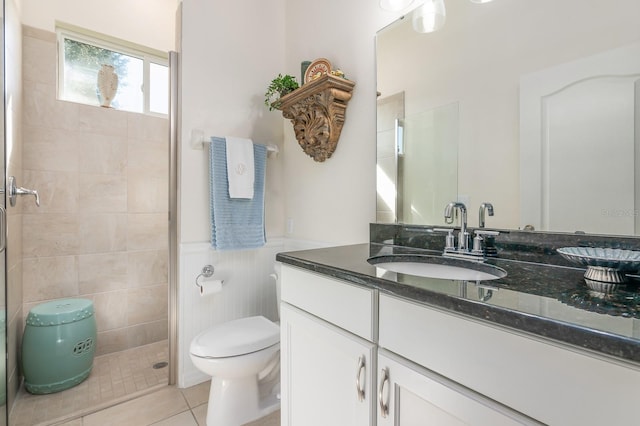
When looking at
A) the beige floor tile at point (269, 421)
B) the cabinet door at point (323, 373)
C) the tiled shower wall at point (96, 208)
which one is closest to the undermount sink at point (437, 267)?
the cabinet door at point (323, 373)

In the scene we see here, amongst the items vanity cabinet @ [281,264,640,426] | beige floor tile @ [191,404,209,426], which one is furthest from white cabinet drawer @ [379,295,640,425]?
beige floor tile @ [191,404,209,426]

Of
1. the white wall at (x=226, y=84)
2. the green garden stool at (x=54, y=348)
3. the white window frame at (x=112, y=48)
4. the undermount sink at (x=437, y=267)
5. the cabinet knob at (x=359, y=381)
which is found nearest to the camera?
the cabinet knob at (x=359, y=381)

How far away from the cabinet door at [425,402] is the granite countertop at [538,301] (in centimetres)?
16

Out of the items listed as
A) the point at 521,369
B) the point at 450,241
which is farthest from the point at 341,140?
the point at 521,369

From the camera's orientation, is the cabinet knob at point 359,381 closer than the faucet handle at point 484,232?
Yes

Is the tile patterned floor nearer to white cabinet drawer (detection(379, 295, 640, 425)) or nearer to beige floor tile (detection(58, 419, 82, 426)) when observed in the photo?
beige floor tile (detection(58, 419, 82, 426))

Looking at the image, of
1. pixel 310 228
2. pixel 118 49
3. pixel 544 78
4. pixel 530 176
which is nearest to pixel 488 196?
pixel 530 176

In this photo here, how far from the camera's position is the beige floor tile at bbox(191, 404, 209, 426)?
1537mm

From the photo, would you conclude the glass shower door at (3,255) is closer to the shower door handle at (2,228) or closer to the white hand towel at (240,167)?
the shower door handle at (2,228)

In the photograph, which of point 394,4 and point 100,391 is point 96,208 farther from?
point 394,4

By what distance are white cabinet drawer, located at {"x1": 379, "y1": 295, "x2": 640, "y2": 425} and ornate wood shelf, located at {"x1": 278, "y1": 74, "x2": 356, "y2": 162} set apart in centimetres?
121

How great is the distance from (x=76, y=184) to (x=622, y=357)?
276cm

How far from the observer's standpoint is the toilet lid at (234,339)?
140 centimetres

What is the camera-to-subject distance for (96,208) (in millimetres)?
2207
